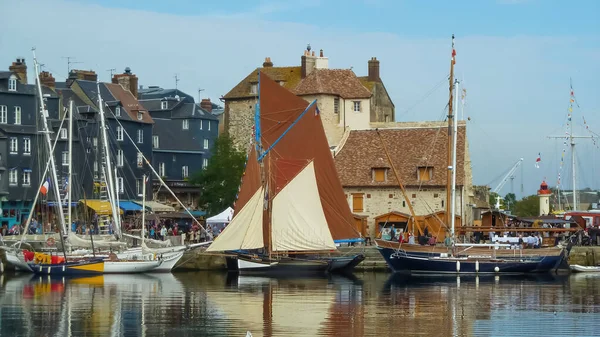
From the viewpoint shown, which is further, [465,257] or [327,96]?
[327,96]

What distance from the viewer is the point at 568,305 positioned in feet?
163

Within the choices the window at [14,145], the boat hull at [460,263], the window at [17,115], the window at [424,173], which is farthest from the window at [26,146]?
the boat hull at [460,263]

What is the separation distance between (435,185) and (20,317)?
38926 mm

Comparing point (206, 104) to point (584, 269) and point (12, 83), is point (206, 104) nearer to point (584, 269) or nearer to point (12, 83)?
point (12, 83)

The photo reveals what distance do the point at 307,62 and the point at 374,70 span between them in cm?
568

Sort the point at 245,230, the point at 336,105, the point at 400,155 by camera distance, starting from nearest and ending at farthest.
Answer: the point at 245,230
the point at 400,155
the point at 336,105

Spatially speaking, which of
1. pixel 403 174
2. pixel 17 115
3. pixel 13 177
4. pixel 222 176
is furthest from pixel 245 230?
pixel 17 115

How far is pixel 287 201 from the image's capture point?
222 feet

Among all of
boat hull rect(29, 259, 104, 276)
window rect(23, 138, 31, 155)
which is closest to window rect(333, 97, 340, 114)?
window rect(23, 138, 31, 155)

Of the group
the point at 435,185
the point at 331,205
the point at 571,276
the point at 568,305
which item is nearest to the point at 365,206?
the point at 435,185

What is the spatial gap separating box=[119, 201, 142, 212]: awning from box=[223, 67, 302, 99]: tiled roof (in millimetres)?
11233

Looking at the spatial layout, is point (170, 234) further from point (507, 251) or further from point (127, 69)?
point (127, 69)

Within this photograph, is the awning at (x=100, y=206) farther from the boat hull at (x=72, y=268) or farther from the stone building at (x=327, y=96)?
the boat hull at (x=72, y=268)

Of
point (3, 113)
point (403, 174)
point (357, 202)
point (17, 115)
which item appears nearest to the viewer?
point (357, 202)
